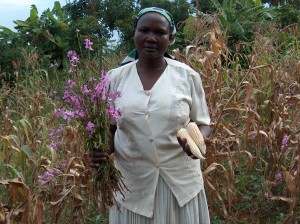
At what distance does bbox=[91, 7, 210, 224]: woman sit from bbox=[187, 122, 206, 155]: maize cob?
0.04m

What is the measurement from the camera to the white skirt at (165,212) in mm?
1810

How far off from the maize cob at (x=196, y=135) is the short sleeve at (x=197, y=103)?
103 millimetres

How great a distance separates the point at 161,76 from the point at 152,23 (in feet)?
0.66

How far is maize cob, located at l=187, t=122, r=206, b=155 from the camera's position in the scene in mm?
1725

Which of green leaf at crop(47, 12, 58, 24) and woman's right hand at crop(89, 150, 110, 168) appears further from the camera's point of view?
green leaf at crop(47, 12, 58, 24)

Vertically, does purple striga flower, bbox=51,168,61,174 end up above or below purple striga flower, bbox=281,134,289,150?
below

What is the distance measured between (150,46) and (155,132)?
0.32 m

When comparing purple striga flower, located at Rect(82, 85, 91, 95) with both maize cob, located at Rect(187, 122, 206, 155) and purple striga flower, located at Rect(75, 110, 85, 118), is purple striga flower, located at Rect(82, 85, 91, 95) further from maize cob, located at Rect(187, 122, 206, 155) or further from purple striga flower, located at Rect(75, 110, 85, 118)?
maize cob, located at Rect(187, 122, 206, 155)

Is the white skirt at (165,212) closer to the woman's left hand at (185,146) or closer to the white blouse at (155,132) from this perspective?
the white blouse at (155,132)

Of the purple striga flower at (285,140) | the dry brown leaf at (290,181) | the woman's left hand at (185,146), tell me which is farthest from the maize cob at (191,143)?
the purple striga flower at (285,140)

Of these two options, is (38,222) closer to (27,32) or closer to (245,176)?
(245,176)

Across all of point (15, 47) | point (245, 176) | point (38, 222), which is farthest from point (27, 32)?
point (38, 222)

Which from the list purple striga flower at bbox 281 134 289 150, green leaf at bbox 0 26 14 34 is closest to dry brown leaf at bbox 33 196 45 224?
purple striga flower at bbox 281 134 289 150

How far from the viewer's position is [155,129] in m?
1.75
